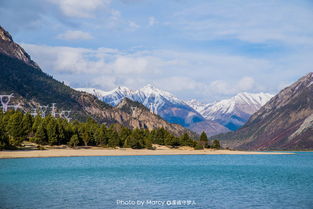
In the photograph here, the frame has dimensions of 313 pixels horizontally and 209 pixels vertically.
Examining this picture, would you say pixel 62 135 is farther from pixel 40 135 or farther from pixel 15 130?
pixel 15 130

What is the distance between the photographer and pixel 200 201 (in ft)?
187

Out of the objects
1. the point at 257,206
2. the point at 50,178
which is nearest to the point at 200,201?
the point at 257,206

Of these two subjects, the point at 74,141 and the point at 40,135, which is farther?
the point at 74,141

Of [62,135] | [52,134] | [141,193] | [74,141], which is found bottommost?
[141,193]

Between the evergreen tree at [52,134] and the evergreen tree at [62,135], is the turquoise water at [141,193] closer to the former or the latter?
the evergreen tree at [52,134]

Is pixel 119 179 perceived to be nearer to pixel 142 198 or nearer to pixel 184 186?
pixel 184 186

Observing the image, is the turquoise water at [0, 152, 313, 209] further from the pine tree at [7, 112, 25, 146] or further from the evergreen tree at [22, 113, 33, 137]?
the evergreen tree at [22, 113, 33, 137]

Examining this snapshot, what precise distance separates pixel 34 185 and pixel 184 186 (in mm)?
24177

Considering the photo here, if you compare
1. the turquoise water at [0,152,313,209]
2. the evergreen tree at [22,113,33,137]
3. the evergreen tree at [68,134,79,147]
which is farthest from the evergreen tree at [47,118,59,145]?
the turquoise water at [0,152,313,209]

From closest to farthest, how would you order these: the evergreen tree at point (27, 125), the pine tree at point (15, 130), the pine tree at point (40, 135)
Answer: the pine tree at point (15, 130) → the evergreen tree at point (27, 125) → the pine tree at point (40, 135)

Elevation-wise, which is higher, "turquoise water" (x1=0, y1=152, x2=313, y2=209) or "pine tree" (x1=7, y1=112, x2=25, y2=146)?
"pine tree" (x1=7, y1=112, x2=25, y2=146)

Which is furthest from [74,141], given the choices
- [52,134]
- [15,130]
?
[15,130]

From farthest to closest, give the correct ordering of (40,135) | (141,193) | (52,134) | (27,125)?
1. (52,134)
2. (27,125)
3. (40,135)
4. (141,193)

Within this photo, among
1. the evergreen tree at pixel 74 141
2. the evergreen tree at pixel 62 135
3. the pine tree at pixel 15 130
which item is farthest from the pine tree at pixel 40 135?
the evergreen tree at pixel 74 141
